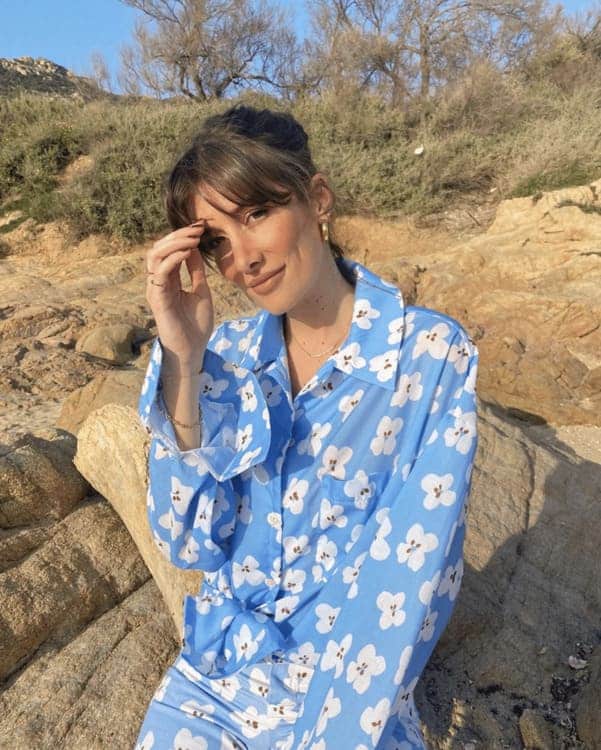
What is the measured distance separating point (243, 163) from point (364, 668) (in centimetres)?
108

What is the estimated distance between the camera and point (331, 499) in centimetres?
146

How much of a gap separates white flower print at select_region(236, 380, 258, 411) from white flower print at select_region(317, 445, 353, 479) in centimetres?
20

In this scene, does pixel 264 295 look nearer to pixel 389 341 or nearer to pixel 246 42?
pixel 389 341

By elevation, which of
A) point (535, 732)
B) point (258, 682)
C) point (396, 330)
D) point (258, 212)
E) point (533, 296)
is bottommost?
point (535, 732)

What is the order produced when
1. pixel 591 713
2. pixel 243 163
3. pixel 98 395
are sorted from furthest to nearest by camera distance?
pixel 98 395, pixel 591 713, pixel 243 163

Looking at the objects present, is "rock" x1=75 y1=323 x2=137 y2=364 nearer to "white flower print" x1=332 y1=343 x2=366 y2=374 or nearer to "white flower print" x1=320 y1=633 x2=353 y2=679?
"white flower print" x1=332 y1=343 x2=366 y2=374

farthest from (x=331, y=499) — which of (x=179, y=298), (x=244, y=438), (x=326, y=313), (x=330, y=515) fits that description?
(x=179, y=298)

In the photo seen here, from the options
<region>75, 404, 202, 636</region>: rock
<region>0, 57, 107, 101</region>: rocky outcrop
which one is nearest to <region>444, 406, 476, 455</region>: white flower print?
<region>75, 404, 202, 636</region>: rock

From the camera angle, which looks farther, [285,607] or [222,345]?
[222,345]

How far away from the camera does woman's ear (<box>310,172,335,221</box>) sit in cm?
147

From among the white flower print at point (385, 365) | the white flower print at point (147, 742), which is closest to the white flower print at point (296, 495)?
the white flower print at point (385, 365)

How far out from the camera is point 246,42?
16.0m

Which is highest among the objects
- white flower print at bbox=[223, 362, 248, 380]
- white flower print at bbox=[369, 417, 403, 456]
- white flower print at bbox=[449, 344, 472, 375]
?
white flower print at bbox=[223, 362, 248, 380]

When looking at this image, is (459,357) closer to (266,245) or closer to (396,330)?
(396,330)
